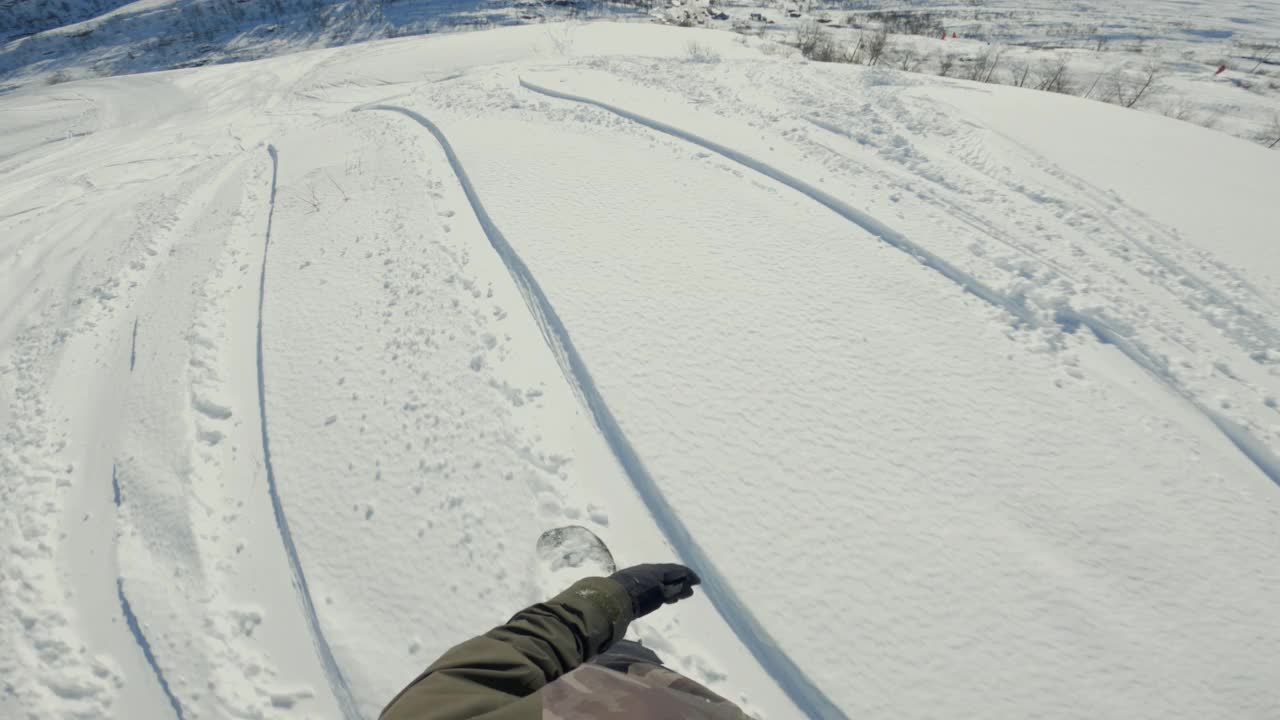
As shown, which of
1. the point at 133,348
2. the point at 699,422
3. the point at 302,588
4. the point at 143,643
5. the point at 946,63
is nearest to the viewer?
the point at 143,643

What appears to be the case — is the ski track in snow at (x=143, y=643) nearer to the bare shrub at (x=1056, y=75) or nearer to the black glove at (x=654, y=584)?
the black glove at (x=654, y=584)

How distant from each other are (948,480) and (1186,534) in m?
1.19

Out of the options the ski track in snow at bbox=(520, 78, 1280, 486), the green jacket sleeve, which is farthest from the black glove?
the ski track in snow at bbox=(520, 78, 1280, 486)

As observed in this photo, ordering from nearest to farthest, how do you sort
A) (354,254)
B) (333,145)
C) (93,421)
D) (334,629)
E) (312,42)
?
(334,629) → (93,421) → (354,254) → (333,145) → (312,42)

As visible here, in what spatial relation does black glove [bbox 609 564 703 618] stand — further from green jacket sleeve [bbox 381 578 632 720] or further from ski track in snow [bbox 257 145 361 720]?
ski track in snow [bbox 257 145 361 720]

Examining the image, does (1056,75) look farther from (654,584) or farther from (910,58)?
(654,584)

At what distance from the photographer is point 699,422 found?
10.9 feet

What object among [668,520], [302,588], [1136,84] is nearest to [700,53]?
[668,520]

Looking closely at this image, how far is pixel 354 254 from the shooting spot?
5.08 metres

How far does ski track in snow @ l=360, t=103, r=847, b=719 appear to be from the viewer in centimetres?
231

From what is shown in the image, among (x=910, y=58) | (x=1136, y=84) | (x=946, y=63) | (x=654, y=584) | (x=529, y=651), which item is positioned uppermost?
(x=910, y=58)

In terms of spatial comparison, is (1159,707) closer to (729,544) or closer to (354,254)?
(729,544)

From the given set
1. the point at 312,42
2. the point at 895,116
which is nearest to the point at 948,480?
the point at 895,116

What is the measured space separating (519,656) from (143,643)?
8.62 ft
